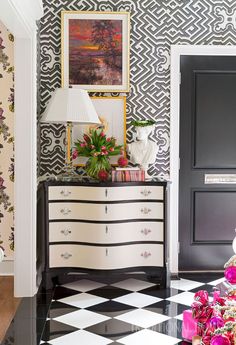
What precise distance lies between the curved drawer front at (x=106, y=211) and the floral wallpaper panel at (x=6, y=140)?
0.66 m

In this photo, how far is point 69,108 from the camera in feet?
15.3

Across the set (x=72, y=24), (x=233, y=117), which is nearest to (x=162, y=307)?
(x=233, y=117)

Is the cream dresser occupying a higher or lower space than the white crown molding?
lower

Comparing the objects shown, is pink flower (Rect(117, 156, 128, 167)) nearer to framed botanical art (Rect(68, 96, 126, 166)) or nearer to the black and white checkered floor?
framed botanical art (Rect(68, 96, 126, 166))

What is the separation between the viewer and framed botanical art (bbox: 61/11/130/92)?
5129mm

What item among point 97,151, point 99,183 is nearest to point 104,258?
point 99,183

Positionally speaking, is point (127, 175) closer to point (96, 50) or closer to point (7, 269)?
point (96, 50)

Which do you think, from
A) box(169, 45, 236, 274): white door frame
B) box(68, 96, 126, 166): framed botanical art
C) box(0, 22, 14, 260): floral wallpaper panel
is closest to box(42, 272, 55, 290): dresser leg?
box(0, 22, 14, 260): floral wallpaper panel

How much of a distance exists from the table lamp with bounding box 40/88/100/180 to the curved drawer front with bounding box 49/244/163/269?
2.02 feet

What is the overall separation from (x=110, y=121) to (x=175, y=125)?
61 cm

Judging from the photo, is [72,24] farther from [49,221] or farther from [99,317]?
[99,317]

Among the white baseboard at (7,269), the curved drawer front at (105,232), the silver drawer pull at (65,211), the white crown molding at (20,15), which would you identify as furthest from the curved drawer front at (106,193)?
the white crown molding at (20,15)

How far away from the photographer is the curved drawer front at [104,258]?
183 inches

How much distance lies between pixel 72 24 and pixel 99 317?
266 centimetres
